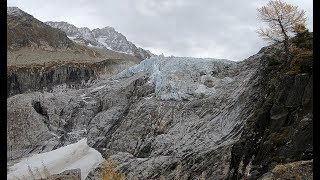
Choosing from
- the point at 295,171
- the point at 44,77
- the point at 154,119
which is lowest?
the point at 154,119

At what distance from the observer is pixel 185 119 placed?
59.1m

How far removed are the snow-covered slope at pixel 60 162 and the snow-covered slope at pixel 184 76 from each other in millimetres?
15162

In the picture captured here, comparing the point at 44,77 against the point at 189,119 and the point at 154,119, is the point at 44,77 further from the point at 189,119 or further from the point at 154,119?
the point at 189,119

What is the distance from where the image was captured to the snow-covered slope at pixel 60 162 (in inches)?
2406

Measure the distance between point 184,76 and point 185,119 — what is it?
577 inches

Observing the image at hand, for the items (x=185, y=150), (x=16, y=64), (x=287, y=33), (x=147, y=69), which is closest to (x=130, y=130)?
(x=185, y=150)

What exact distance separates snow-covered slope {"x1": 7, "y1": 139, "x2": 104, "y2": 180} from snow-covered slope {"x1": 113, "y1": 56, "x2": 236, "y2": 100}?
15162 millimetres

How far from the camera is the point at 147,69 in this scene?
8381 centimetres

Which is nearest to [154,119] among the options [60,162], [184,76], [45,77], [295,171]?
[184,76]

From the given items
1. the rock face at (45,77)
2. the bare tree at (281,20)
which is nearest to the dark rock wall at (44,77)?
the rock face at (45,77)

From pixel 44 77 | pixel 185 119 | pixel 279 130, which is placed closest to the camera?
pixel 279 130

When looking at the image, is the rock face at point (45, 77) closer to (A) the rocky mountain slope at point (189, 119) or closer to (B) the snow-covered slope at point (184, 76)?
(A) the rocky mountain slope at point (189, 119)
